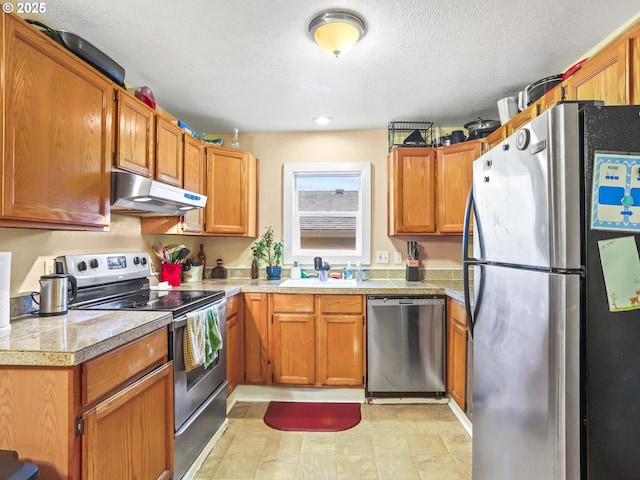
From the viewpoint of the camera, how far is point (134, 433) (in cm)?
132

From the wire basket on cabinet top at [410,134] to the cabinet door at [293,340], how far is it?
1666 millimetres

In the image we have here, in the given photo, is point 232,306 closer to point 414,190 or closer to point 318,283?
point 318,283

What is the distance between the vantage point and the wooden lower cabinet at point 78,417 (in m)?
1.03

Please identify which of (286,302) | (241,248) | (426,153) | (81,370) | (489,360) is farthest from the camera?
(241,248)

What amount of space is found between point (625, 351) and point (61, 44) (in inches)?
99.0

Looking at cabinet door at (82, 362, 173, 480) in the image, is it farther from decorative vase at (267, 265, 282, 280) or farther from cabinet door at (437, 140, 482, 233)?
cabinet door at (437, 140, 482, 233)

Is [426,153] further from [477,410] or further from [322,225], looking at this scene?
[477,410]

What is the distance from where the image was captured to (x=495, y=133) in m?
2.50

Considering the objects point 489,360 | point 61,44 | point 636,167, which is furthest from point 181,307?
point 636,167

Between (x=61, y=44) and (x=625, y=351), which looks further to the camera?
(x=61, y=44)

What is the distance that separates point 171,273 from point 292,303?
1029 millimetres

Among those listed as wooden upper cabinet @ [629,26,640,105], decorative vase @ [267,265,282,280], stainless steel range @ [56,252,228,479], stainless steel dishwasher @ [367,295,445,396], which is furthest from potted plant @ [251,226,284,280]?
wooden upper cabinet @ [629,26,640,105]

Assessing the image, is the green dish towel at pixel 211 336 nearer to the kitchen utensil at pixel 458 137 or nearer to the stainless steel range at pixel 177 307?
the stainless steel range at pixel 177 307

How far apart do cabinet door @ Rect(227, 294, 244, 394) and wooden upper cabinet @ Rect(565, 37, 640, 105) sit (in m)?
2.49
